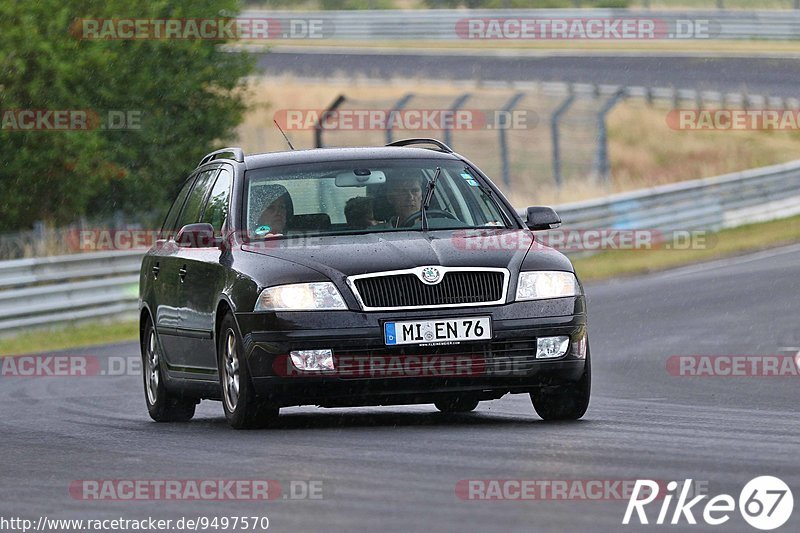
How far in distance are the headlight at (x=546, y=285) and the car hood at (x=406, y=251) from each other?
5 cm

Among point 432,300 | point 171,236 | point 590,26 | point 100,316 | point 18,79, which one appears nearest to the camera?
point 432,300

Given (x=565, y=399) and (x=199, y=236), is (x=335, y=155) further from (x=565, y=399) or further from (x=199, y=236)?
(x=565, y=399)

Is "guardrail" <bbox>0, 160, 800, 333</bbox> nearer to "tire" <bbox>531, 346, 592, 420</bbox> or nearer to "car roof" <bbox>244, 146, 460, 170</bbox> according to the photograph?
"car roof" <bbox>244, 146, 460, 170</bbox>

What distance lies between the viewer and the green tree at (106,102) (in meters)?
25.3

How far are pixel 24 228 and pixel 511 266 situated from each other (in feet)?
59.3

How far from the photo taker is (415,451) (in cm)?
823

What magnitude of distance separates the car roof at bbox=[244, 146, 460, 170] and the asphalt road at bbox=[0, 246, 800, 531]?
1584mm

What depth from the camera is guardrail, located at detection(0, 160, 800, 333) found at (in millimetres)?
21984

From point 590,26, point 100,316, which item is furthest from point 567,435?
point 590,26

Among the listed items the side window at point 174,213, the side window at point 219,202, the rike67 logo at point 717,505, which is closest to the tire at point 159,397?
the side window at point 174,213

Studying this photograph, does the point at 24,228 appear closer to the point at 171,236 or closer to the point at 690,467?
the point at 171,236

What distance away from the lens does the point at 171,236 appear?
11.8 metres

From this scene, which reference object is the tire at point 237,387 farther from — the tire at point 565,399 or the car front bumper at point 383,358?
the tire at point 565,399

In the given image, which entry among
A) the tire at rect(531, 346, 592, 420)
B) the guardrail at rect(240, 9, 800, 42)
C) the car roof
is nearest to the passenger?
the car roof
